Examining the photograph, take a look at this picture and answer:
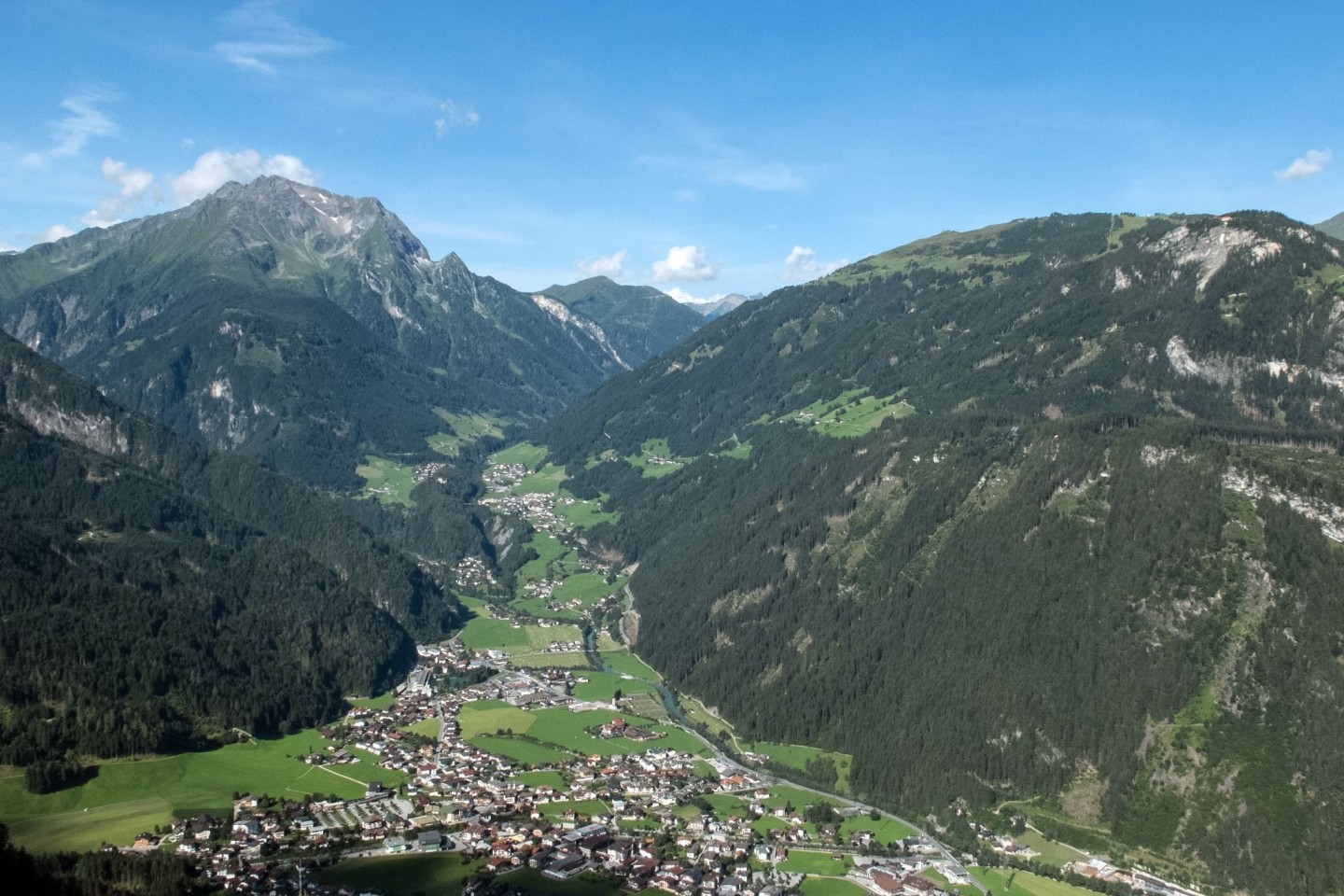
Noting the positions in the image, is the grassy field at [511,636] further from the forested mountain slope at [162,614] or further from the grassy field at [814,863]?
the grassy field at [814,863]

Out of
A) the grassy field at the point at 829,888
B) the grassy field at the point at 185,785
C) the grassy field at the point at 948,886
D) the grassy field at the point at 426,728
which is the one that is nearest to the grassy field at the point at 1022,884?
the grassy field at the point at 948,886

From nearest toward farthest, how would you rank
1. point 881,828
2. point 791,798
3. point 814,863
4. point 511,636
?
point 814,863, point 881,828, point 791,798, point 511,636

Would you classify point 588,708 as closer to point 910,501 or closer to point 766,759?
point 766,759

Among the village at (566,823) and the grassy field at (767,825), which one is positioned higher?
the village at (566,823)

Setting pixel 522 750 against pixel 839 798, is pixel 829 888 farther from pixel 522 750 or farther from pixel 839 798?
pixel 522 750

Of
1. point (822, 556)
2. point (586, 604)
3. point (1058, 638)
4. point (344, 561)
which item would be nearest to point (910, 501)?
point (822, 556)

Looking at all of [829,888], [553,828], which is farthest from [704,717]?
[829,888]
